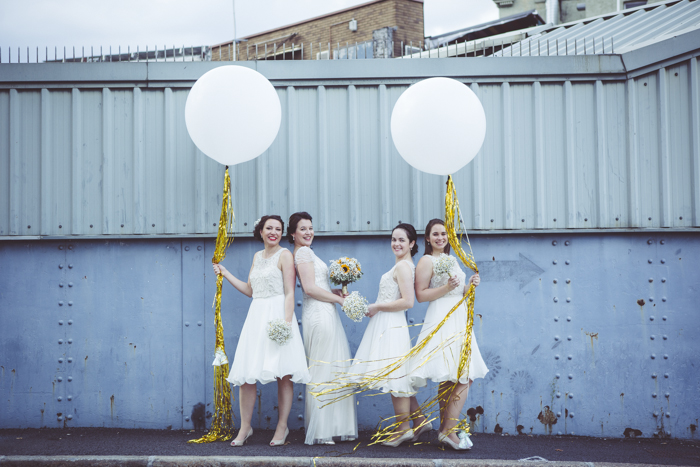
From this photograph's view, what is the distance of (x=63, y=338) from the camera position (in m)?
5.73

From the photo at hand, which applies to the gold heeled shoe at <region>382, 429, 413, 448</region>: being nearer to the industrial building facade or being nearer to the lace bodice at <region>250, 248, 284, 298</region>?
the industrial building facade

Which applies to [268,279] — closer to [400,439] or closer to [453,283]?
[453,283]

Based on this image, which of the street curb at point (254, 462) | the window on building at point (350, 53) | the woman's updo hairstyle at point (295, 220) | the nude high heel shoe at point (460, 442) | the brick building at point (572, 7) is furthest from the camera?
the brick building at point (572, 7)

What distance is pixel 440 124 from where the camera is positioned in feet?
15.4

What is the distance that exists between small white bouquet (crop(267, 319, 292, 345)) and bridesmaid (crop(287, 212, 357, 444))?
33 cm

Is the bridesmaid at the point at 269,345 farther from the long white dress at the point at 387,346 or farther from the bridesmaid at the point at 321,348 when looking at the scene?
the long white dress at the point at 387,346

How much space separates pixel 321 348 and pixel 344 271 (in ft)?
2.41

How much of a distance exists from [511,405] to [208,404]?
3.08 m

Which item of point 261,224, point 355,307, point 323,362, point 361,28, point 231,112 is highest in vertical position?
point 361,28

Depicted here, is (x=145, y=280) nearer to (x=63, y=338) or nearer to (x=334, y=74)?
(x=63, y=338)

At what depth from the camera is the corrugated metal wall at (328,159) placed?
5.75 m

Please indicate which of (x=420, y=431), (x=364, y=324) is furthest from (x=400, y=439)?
(x=364, y=324)

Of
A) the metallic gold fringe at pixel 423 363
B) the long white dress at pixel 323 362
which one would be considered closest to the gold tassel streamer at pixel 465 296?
the metallic gold fringe at pixel 423 363

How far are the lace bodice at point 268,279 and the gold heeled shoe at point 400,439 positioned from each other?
1.65 meters
